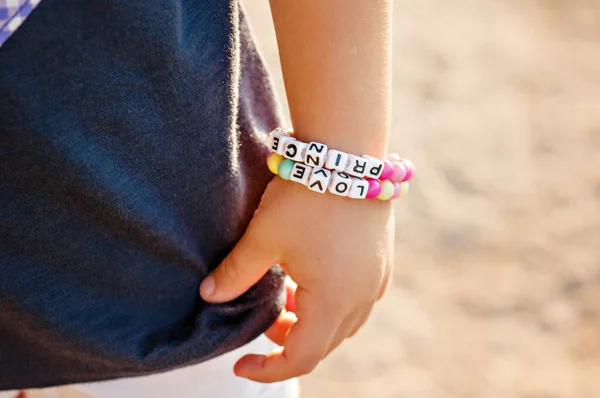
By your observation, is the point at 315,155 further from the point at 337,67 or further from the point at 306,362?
the point at 306,362

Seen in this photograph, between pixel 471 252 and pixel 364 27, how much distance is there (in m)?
1.26

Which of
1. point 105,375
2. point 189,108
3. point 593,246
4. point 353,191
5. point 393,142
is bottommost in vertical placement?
point 593,246

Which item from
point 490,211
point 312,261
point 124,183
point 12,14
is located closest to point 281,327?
point 312,261

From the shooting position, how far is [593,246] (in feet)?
6.29

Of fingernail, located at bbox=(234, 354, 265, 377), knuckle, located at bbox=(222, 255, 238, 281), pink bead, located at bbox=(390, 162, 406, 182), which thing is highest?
pink bead, located at bbox=(390, 162, 406, 182)

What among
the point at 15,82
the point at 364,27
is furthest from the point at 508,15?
the point at 15,82

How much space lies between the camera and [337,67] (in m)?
0.71

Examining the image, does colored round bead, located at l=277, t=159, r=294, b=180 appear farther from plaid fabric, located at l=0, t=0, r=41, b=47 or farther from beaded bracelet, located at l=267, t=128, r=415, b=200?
plaid fabric, located at l=0, t=0, r=41, b=47

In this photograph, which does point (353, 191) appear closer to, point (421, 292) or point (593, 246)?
point (421, 292)

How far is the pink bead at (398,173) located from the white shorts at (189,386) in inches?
9.6

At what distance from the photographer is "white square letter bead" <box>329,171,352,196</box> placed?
0.71 metres

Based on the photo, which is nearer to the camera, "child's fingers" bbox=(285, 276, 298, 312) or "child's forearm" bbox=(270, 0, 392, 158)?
"child's forearm" bbox=(270, 0, 392, 158)

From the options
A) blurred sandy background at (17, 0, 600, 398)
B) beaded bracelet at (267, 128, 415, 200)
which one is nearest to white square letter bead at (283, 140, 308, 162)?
beaded bracelet at (267, 128, 415, 200)

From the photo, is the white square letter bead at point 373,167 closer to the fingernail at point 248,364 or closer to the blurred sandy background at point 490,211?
the fingernail at point 248,364
